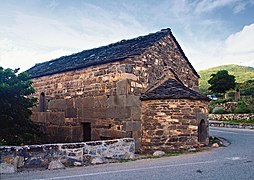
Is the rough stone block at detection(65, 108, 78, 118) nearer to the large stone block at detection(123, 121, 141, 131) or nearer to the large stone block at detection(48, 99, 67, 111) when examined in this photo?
the large stone block at detection(48, 99, 67, 111)

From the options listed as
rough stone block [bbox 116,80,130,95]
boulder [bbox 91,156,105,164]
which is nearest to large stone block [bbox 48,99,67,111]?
rough stone block [bbox 116,80,130,95]

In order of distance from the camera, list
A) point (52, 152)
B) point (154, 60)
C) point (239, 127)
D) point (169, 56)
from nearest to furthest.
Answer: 1. point (52, 152)
2. point (154, 60)
3. point (169, 56)
4. point (239, 127)

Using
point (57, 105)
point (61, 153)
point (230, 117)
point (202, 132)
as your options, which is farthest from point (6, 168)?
point (230, 117)

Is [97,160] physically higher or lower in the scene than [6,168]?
lower

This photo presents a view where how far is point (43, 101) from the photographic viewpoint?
1806cm

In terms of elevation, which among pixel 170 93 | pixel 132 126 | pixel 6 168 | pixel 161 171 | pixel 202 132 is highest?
pixel 170 93

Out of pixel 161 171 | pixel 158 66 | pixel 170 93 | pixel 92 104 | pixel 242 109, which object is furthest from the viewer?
pixel 242 109

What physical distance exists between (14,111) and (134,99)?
518 cm

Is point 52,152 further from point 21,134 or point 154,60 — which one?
point 154,60

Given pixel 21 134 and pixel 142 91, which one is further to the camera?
pixel 142 91

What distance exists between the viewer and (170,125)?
12.8 m

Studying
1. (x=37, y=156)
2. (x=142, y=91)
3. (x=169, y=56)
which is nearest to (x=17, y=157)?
(x=37, y=156)

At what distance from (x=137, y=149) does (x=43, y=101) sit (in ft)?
25.5

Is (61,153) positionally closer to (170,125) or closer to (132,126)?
(132,126)
